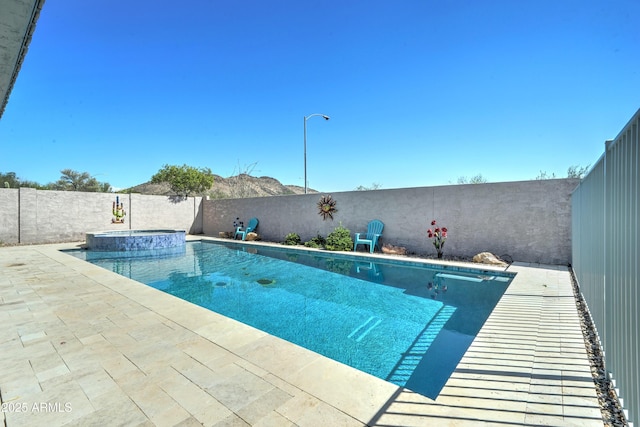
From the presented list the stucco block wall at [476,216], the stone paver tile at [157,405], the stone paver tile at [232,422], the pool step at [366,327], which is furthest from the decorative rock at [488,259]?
the stone paver tile at [157,405]

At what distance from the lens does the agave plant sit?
9.98 metres

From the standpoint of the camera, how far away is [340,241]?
351 inches

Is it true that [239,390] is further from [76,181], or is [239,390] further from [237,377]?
[76,181]

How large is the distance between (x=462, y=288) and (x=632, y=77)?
4914 mm

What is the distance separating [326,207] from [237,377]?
8.28m

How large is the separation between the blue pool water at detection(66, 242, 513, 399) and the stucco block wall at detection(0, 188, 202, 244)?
445 cm

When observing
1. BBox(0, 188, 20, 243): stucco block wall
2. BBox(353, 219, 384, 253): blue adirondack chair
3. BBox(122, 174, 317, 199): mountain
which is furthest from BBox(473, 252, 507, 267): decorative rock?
BBox(122, 174, 317, 199): mountain

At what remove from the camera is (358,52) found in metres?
8.73

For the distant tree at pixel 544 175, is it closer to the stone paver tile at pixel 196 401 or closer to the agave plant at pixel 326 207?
the agave plant at pixel 326 207

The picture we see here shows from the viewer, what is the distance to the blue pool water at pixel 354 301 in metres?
2.93

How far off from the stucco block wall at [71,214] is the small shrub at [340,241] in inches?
352

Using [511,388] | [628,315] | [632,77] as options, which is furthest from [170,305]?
[632,77]

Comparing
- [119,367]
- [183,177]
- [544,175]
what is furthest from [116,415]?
[183,177]

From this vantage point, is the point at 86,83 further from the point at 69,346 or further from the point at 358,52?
the point at 69,346
